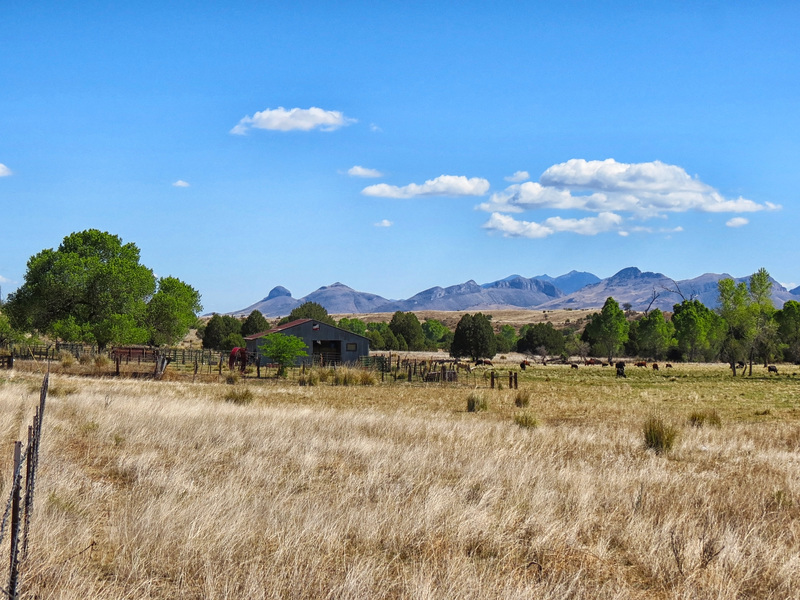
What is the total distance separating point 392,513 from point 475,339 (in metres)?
78.0

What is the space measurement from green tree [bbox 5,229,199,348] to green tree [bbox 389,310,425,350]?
6318 centimetres

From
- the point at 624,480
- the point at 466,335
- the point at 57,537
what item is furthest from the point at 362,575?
the point at 466,335

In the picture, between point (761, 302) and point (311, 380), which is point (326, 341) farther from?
point (761, 302)

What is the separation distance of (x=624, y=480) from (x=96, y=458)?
819 centimetres

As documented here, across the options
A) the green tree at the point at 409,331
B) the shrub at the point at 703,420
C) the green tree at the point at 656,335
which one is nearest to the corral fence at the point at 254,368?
the shrub at the point at 703,420

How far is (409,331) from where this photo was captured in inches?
4542

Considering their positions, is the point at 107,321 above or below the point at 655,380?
above

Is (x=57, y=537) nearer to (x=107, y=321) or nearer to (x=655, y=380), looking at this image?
(x=107, y=321)

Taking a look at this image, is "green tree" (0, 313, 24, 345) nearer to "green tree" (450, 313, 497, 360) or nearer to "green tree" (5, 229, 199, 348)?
"green tree" (5, 229, 199, 348)

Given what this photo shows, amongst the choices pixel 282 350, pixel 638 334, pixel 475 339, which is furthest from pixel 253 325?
pixel 638 334

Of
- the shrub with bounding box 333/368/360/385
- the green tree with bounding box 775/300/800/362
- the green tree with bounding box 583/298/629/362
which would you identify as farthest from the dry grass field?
the green tree with bounding box 775/300/800/362

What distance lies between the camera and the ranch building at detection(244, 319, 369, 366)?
6506 cm

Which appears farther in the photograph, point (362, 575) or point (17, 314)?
point (17, 314)

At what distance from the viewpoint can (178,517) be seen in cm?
747
